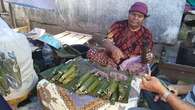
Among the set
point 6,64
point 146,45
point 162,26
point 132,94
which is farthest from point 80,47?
point 132,94

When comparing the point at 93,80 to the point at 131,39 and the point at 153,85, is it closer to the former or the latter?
the point at 153,85

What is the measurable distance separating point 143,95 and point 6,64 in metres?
1.26

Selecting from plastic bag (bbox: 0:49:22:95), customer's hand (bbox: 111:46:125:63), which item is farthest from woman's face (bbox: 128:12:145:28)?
plastic bag (bbox: 0:49:22:95)

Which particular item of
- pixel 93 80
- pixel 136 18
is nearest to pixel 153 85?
pixel 93 80

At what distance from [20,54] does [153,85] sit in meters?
1.27

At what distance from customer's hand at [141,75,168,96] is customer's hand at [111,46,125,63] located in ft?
3.75

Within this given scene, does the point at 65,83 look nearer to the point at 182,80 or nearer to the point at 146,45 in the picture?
the point at 146,45

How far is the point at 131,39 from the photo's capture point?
364cm

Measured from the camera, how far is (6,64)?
2.61 meters

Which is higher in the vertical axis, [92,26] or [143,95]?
[92,26]

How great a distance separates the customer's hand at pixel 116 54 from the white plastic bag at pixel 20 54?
100cm

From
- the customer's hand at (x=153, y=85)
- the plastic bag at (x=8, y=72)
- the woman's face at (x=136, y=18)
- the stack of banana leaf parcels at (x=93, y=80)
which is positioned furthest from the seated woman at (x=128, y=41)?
the customer's hand at (x=153, y=85)

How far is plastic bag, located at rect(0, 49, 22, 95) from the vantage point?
2.61 m

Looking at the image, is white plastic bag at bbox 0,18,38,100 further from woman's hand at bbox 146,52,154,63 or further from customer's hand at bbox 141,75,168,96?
woman's hand at bbox 146,52,154,63
